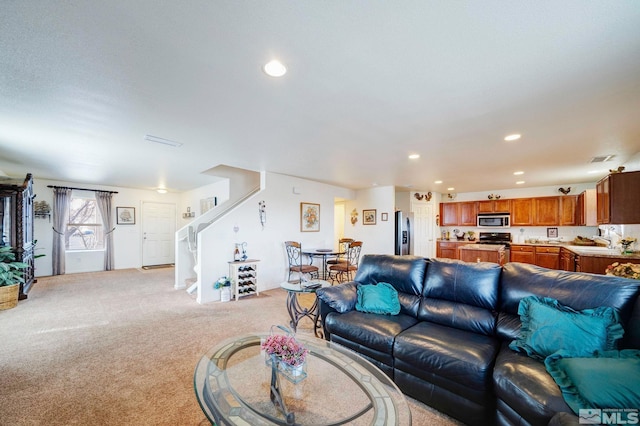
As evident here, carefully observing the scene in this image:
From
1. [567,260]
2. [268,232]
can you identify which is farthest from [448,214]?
[268,232]

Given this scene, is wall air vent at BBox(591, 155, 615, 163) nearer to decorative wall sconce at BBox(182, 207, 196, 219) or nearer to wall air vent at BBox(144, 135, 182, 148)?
wall air vent at BBox(144, 135, 182, 148)

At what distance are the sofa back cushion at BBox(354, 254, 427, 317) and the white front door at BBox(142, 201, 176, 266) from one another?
25.2 ft

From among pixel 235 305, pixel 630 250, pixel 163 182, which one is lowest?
pixel 235 305

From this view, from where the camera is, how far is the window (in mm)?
7051

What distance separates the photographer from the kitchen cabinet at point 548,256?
639 cm

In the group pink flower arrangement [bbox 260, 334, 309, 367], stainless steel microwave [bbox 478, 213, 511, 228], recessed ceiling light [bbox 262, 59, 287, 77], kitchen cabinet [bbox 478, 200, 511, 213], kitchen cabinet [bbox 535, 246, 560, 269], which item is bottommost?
kitchen cabinet [bbox 535, 246, 560, 269]

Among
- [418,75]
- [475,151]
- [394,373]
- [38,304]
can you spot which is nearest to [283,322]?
[394,373]

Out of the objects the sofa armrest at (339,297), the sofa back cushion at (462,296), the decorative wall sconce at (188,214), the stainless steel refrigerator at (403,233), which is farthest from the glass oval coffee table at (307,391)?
the decorative wall sconce at (188,214)

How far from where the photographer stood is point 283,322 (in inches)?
141

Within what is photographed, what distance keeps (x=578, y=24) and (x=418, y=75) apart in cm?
84

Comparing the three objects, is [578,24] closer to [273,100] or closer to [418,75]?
[418,75]

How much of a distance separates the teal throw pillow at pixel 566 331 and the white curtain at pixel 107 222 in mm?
9159

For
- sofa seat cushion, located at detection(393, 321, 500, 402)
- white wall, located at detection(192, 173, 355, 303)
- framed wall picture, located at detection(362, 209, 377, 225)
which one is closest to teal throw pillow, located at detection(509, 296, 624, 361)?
sofa seat cushion, located at detection(393, 321, 500, 402)

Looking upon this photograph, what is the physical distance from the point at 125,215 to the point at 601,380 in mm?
9669
